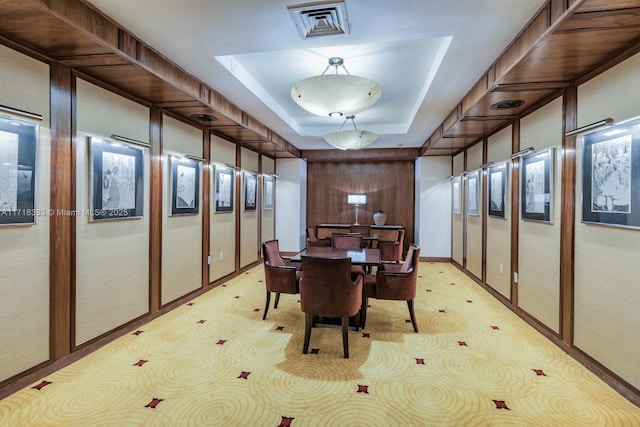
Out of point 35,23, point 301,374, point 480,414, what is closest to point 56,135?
point 35,23

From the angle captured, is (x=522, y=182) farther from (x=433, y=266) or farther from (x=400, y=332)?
(x=433, y=266)

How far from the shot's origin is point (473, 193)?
223 inches

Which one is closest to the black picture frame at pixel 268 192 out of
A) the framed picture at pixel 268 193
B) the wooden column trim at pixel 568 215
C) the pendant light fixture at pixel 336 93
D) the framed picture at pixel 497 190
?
the framed picture at pixel 268 193

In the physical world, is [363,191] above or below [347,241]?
above

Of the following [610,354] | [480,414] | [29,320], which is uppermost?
[29,320]

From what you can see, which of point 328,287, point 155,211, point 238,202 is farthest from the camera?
point 238,202

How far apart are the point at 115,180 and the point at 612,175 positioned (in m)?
4.44

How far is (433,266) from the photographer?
683 centimetres

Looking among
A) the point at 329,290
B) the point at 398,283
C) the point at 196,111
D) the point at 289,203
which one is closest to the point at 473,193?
the point at 398,283

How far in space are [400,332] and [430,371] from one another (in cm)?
78

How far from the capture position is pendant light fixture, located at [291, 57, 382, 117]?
2.78 metres

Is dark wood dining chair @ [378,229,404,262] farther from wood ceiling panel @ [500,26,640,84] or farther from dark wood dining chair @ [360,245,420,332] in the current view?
wood ceiling panel @ [500,26,640,84]

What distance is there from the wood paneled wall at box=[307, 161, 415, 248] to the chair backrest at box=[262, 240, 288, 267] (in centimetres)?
433

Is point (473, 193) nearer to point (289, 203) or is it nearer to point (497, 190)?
point (497, 190)
